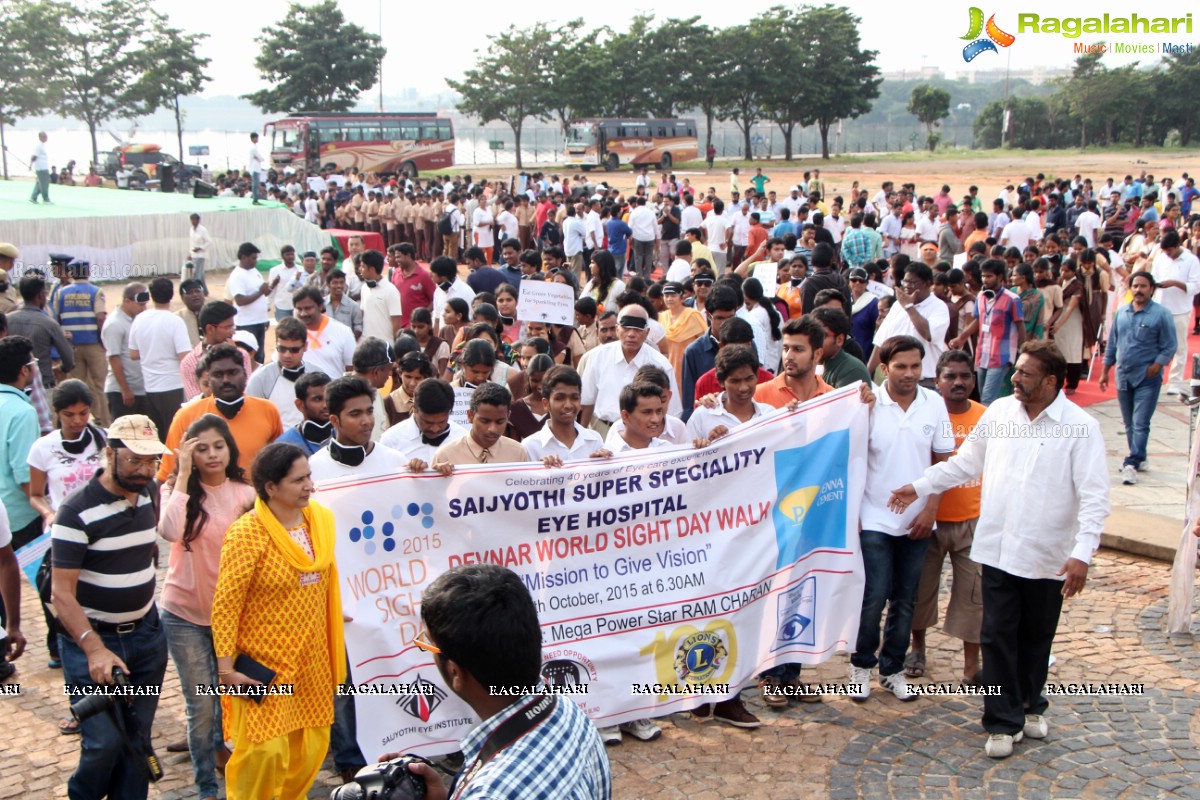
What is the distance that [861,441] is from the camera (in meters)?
5.66

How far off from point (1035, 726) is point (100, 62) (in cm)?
6377

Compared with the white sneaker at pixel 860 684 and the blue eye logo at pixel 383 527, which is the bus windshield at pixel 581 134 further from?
the blue eye logo at pixel 383 527

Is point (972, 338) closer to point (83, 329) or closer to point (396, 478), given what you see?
point (396, 478)

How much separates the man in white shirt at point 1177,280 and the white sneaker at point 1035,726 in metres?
7.97

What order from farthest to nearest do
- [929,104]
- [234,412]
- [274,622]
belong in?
1. [929,104]
2. [234,412]
3. [274,622]

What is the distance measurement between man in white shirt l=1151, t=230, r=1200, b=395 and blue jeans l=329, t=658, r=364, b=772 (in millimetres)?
10235

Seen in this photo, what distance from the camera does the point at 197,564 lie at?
4578 millimetres

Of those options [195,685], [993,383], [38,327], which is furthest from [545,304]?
[195,685]

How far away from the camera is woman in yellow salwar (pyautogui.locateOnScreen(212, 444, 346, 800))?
13.3 feet

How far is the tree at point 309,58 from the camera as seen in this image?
68062mm

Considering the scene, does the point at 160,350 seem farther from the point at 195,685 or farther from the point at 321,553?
the point at 321,553

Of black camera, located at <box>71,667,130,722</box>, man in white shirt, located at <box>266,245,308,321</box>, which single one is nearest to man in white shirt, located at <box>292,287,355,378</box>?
black camera, located at <box>71,667,130,722</box>

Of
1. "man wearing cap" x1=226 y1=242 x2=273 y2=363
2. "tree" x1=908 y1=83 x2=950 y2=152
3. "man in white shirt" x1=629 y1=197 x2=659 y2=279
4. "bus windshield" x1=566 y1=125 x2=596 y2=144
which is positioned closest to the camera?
"man wearing cap" x1=226 y1=242 x2=273 y2=363

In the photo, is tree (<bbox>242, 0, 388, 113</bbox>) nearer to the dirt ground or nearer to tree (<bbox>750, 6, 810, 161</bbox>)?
the dirt ground
